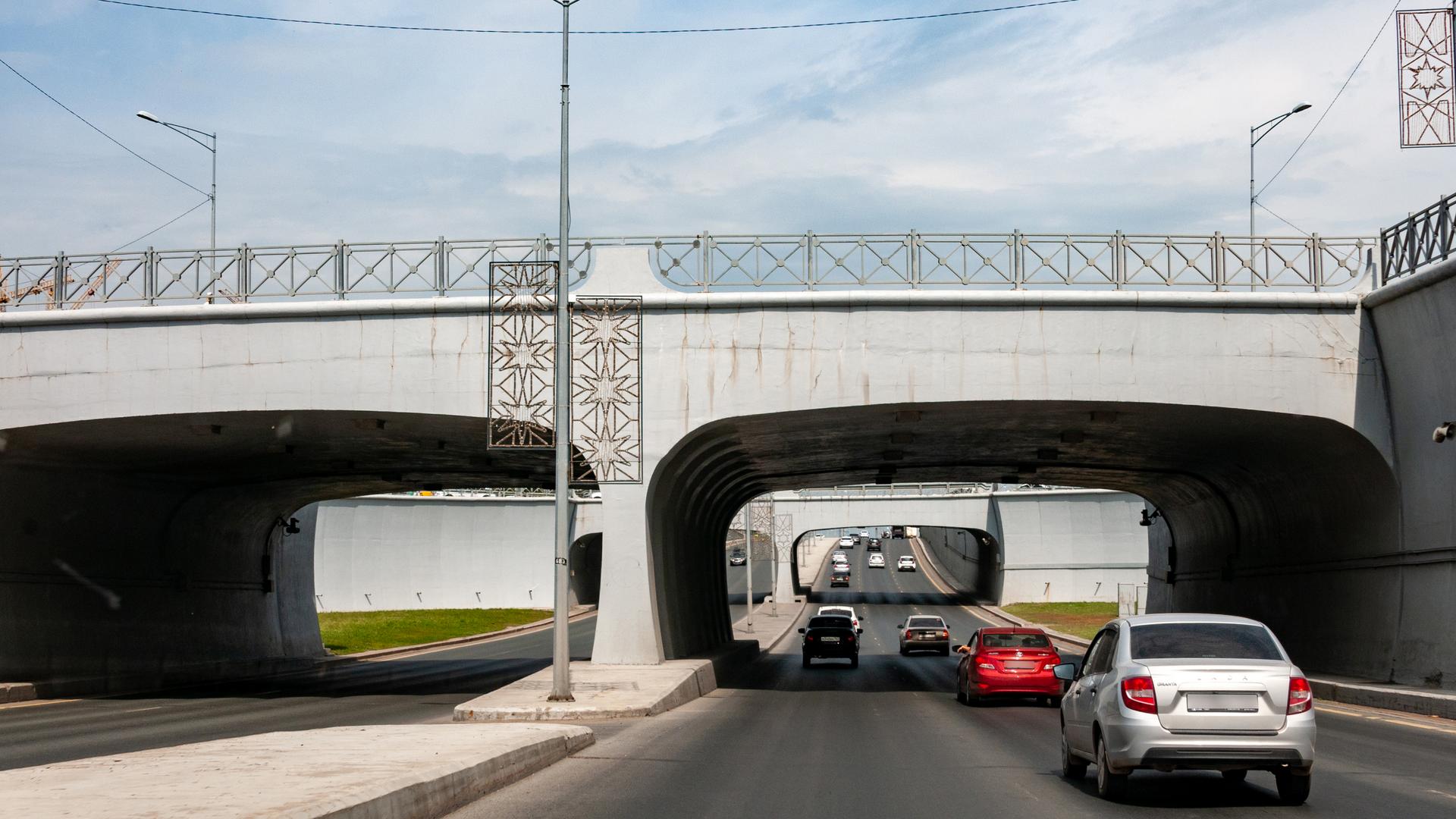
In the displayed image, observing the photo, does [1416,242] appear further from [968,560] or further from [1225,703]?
[968,560]

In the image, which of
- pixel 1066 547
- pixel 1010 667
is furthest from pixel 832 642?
pixel 1066 547

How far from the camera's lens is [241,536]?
133 ft

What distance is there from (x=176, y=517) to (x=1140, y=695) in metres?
29.7

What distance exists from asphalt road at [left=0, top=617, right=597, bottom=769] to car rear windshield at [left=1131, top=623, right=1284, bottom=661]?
27.5 ft

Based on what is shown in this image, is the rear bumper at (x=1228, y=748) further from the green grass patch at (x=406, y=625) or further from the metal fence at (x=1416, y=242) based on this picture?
the green grass patch at (x=406, y=625)

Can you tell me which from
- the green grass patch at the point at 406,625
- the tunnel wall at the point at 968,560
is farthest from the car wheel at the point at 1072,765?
the tunnel wall at the point at 968,560

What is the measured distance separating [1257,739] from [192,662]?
1227 inches

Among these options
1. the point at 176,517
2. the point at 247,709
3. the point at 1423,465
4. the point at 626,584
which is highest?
the point at 1423,465

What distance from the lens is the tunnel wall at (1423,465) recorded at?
909 inches

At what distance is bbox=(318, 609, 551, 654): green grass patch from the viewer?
54781 mm

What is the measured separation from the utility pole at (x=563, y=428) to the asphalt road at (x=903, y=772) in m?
1.71

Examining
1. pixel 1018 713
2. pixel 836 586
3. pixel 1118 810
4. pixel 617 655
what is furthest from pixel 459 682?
pixel 836 586

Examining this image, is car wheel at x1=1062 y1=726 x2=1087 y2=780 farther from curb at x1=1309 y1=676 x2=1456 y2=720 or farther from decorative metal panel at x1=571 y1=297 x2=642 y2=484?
decorative metal panel at x1=571 y1=297 x2=642 y2=484

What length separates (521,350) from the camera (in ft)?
86.7
